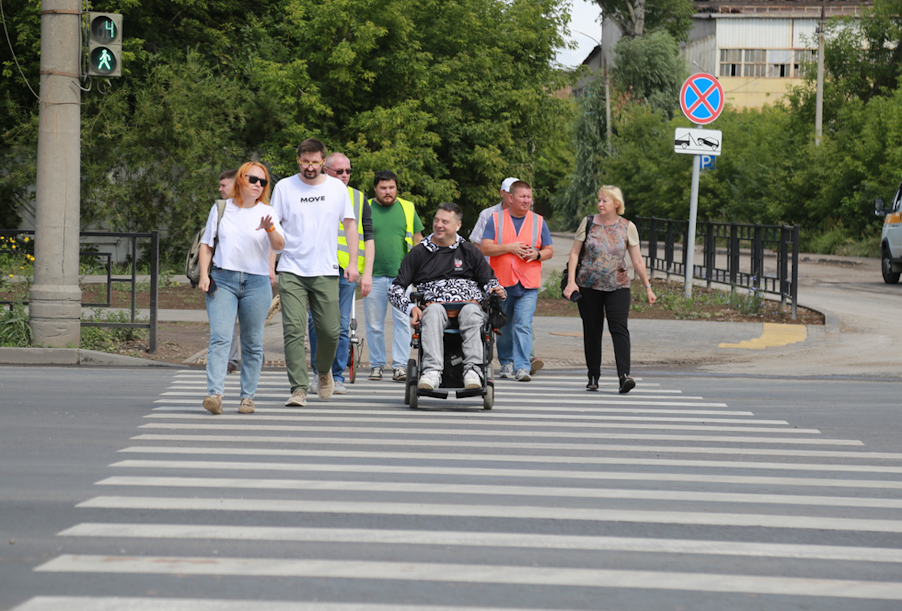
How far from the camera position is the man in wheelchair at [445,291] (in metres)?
8.94

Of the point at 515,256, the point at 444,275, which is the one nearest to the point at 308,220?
the point at 444,275

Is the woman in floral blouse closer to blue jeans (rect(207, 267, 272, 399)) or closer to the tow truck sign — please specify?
blue jeans (rect(207, 267, 272, 399))

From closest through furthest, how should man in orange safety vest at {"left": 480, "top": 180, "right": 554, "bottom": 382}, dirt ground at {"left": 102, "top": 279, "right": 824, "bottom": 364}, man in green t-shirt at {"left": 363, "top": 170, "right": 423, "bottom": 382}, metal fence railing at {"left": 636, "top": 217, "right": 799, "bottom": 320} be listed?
man in green t-shirt at {"left": 363, "top": 170, "right": 423, "bottom": 382} → man in orange safety vest at {"left": 480, "top": 180, "right": 554, "bottom": 382} → dirt ground at {"left": 102, "top": 279, "right": 824, "bottom": 364} → metal fence railing at {"left": 636, "top": 217, "right": 799, "bottom": 320}

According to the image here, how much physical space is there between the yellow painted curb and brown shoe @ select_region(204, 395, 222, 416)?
7326 millimetres

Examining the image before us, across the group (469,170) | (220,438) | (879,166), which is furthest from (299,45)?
(220,438)

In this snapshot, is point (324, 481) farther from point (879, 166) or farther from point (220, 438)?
point (879, 166)

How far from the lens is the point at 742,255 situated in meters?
18.9

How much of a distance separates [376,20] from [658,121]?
92.3 ft

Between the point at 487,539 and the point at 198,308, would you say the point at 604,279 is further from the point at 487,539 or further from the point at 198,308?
the point at 198,308

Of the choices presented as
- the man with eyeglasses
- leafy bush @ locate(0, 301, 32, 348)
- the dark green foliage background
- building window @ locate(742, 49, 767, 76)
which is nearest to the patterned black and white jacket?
the man with eyeglasses

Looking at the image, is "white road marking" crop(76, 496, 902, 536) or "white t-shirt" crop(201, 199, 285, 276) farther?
"white t-shirt" crop(201, 199, 285, 276)

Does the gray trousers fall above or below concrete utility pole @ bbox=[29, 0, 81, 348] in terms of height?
below

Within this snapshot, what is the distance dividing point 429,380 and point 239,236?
179 cm

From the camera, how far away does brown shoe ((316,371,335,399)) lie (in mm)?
9375
